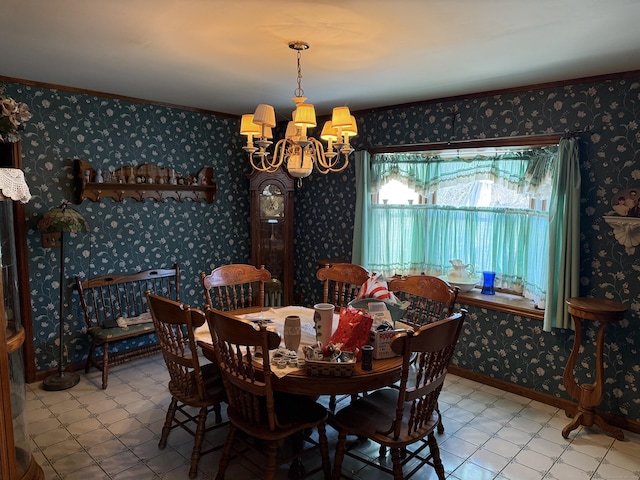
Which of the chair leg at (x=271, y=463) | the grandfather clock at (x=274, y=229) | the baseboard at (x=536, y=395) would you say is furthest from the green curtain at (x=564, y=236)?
the grandfather clock at (x=274, y=229)

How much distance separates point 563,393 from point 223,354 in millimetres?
2697

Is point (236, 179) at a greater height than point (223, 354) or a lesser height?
greater

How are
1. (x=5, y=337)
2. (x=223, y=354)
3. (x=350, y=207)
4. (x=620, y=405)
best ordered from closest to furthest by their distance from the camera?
(x=5, y=337) → (x=223, y=354) → (x=620, y=405) → (x=350, y=207)

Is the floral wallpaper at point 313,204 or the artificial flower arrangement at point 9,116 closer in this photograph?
the artificial flower arrangement at point 9,116

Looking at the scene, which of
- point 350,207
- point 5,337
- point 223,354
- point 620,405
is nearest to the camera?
point 5,337

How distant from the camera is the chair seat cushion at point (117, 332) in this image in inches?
141

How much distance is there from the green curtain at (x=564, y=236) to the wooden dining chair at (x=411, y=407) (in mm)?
1454

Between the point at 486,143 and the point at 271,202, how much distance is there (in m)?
2.37

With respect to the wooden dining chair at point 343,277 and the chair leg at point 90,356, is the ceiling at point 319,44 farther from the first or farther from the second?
the chair leg at point 90,356

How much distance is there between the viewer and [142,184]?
4109 millimetres

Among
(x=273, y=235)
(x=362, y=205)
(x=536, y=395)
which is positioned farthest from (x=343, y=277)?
(x=536, y=395)

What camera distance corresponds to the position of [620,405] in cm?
305

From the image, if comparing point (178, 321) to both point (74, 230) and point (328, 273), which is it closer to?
point (328, 273)

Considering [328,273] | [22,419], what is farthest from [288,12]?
[22,419]
